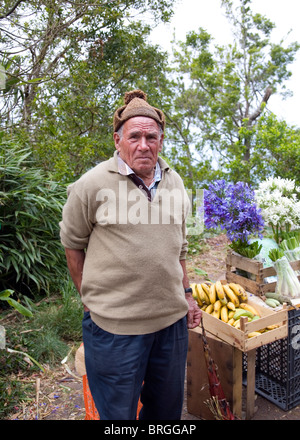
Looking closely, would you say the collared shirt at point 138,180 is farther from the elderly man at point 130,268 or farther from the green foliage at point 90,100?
the green foliage at point 90,100

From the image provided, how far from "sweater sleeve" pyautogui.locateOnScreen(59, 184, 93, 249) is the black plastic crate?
1.64 m

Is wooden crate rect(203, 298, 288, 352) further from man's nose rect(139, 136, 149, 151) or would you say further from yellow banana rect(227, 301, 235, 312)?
man's nose rect(139, 136, 149, 151)

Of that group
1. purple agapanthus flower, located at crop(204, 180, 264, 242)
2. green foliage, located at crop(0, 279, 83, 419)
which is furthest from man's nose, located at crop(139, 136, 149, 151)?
green foliage, located at crop(0, 279, 83, 419)

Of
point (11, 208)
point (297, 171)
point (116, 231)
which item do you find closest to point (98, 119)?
point (11, 208)

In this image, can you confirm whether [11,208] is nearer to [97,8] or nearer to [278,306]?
[278,306]

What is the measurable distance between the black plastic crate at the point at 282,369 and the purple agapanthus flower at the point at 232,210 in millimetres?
659

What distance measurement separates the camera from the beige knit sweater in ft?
5.70

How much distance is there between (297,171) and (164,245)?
645 cm

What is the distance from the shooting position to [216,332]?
265cm

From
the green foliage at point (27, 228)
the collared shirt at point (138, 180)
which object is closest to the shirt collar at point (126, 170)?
the collared shirt at point (138, 180)

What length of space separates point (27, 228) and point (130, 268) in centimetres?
302

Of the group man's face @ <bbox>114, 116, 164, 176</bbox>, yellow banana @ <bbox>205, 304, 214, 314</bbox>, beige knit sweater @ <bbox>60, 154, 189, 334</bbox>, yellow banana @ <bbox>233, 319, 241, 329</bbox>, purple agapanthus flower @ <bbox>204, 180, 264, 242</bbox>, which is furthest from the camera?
purple agapanthus flower @ <bbox>204, 180, 264, 242</bbox>

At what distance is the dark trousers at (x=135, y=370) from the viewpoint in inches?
69.4

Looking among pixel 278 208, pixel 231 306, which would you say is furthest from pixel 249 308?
pixel 278 208
